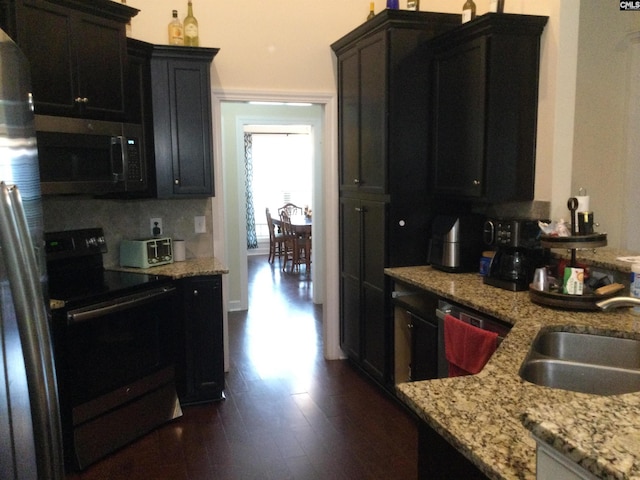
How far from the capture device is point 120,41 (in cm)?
309

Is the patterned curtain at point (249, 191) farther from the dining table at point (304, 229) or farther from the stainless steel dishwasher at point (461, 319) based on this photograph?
the stainless steel dishwasher at point (461, 319)

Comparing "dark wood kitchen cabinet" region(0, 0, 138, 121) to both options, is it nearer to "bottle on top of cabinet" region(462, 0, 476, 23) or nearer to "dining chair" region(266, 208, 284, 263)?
"bottle on top of cabinet" region(462, 0, 476, 23)

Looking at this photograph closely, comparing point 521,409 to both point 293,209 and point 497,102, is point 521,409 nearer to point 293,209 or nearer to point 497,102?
point 497,102

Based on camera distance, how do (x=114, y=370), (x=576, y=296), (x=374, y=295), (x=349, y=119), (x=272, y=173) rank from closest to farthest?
(x=576, y=296) → (x=114, y=370) → (x=374, y=295) → (x=349, y=119) → (x=272, y=173)

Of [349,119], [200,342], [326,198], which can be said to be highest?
[349,119]

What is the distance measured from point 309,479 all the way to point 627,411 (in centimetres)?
208

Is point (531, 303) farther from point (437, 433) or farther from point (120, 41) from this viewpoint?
point (120, 41)

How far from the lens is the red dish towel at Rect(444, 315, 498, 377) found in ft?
7.54

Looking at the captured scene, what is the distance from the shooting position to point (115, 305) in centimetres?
290

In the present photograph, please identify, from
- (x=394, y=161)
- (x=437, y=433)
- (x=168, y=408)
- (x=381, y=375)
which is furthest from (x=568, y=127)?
(x=168, y=408)

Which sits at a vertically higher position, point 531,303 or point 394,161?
point 394,161

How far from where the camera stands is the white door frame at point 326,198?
396cm

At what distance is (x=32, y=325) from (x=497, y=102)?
8.28 feet

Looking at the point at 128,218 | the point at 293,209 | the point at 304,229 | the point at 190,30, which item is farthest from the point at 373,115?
the point at 293,209
